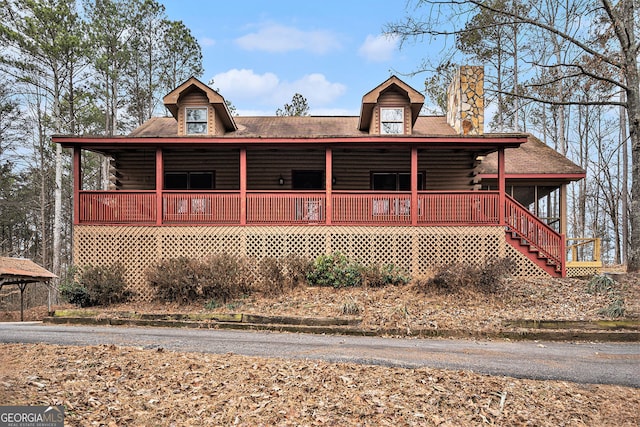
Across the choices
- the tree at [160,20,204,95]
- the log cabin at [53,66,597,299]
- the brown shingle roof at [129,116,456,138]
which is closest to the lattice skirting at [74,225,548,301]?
the log cabin at [53,66,597,299]

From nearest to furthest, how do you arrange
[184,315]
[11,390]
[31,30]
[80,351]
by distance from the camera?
[11,390] → [80,351] → [184,315] → [31,30]

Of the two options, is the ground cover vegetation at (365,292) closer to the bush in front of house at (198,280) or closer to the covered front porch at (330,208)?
the bush in front of house at (198,280)

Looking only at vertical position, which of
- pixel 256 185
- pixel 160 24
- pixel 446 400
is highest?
pixel 160 24

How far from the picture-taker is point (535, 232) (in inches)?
539

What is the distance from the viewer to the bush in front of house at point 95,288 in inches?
466

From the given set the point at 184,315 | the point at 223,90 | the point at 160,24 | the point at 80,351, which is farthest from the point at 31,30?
the point at 80,351

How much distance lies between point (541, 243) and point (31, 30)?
22667 mm

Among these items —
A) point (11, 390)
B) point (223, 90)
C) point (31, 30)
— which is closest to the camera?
point (11, 390)

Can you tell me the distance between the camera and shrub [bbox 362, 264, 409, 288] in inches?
480

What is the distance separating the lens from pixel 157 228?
1352 cm

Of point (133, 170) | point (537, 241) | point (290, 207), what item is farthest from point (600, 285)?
point (133, 170)

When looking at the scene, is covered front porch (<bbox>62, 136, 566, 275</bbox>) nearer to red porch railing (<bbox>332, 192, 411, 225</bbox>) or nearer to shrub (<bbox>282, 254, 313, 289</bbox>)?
red porch railing (<bbox>332, 192, 411, 225</bbox>)

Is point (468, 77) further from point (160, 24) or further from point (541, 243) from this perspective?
point (160, 24)

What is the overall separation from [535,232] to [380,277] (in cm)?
547
